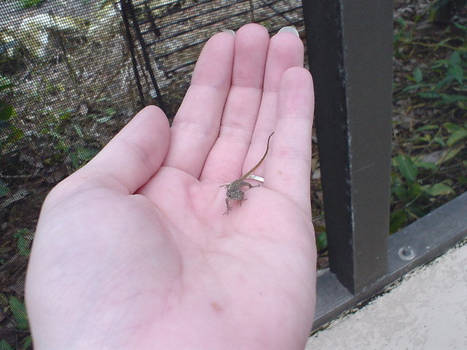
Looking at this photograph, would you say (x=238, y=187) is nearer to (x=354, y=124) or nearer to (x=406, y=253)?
(x=354, y=124)

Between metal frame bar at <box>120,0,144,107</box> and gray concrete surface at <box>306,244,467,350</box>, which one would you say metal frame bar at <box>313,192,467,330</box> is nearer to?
gray concrete surface at <box>306,244,467,350</box>

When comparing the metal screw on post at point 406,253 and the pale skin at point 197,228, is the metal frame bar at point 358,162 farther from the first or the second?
the pale skin at point 197,228

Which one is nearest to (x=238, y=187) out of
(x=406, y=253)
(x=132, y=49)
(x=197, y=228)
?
(x=197, y=228)

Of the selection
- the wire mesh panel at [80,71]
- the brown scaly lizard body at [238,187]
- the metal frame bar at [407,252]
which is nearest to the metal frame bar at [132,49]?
the wire mesh panel at [80,71]

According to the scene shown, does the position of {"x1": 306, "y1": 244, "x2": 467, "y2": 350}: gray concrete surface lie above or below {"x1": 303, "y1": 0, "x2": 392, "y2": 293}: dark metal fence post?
below

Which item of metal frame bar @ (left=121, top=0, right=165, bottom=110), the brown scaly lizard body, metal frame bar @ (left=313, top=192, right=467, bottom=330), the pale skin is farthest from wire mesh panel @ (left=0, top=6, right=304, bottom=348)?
metal frame bar @ (left=313, top=192, right=467, bottom=330)

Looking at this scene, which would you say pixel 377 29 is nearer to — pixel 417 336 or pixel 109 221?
pixel 109 221
